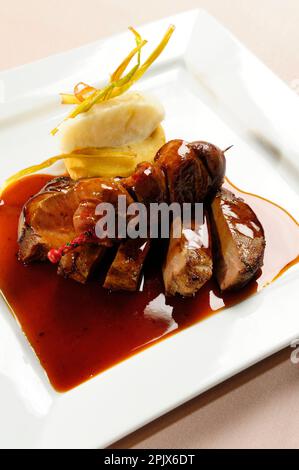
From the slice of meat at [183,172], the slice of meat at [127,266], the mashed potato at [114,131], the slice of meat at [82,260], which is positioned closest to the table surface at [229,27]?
the slice of meat at [127,266]

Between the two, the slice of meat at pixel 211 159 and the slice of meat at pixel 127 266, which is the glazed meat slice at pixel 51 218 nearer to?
the slice of meat at pixel 127 266

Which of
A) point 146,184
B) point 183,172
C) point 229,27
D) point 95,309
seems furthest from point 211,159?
point 229,27

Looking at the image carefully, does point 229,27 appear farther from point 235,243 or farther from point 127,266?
point 127,266

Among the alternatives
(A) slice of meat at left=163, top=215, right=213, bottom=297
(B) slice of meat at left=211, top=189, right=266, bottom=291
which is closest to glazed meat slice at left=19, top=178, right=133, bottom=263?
(A) slice of meat at left=163, top=215, right=213, bottom=297

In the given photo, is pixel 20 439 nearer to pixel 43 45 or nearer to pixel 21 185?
pixel 21 185

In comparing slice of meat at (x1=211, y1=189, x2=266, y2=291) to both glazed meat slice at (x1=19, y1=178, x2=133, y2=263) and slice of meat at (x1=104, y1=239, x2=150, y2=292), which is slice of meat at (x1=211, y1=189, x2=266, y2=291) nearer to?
slice of meat at (x1=104, y1=239, x2=150, y2=292)

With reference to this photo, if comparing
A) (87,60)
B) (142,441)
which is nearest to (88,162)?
(87,60)
